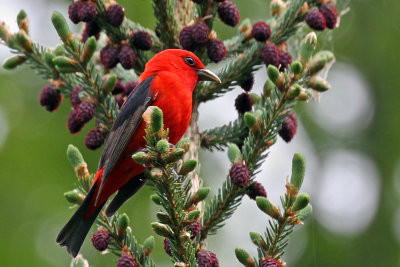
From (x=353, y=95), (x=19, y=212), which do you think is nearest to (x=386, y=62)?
(x=353, y=95)

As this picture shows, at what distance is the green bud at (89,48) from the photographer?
2.65 metres

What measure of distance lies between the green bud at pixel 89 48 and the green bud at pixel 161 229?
1024 millimetres

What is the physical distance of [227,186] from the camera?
2566 millimetres

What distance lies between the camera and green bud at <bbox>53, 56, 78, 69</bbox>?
2668mm

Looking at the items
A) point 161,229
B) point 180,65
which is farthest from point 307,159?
point 161,229

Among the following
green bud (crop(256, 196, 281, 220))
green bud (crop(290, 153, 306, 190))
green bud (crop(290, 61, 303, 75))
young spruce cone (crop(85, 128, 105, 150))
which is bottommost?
green bud (crop(256, 196, 281, 220))

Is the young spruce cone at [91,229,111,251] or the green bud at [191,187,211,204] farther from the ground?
the green bud at [191,187,211,204]

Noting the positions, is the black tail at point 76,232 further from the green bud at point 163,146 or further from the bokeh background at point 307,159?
the bokeh background at point 307,159

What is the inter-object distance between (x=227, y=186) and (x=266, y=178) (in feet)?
14.5

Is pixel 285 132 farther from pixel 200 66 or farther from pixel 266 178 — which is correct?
pixel 266 178

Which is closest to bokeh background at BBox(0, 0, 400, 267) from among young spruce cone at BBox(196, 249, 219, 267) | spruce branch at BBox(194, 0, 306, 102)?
spruce branch at BBox(194, 0, 306, 102)

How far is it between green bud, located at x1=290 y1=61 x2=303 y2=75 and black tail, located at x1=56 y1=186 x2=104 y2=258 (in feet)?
3.83

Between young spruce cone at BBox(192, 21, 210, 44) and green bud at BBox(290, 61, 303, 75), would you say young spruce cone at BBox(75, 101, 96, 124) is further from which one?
green bud at BBox(290, 61, 303, 75)

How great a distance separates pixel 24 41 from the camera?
2875mm
